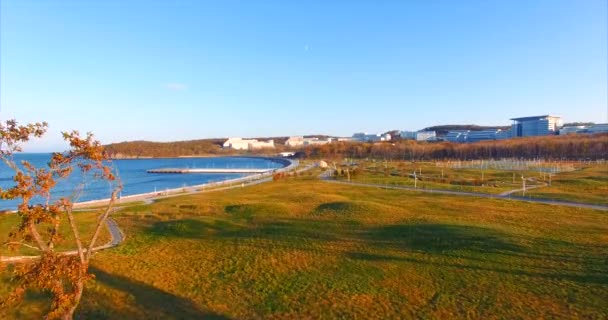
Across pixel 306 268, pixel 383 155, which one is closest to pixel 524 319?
pixel 306 268

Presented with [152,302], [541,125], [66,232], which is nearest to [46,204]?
[152,302]

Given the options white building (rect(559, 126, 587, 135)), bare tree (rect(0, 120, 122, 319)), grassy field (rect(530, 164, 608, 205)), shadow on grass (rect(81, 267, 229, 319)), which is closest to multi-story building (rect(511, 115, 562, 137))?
white building (rect(559, 126, 587, 135))

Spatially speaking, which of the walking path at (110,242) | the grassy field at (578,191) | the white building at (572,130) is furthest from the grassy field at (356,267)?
the white building at (572,130)

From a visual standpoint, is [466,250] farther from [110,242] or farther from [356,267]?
[110,242]

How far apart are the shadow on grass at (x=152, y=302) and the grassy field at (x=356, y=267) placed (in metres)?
0.04

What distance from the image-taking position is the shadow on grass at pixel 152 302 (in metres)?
14.7

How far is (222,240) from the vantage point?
2494 cm

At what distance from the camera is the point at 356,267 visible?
19312 mm

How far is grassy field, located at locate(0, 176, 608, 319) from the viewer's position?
15.1m

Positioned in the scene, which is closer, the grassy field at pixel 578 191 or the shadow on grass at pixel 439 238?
the shadow on grass at pixel 439 238

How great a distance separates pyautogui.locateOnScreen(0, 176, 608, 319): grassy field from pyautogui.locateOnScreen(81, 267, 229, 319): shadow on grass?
0.12 feet

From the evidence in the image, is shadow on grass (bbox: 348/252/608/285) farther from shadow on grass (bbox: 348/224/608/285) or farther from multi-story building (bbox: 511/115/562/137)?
multi-story building (bbox: 511/115/562/137)

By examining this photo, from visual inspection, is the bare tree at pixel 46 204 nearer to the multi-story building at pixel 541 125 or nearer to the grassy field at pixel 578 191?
the grassy field at pixel 578 191

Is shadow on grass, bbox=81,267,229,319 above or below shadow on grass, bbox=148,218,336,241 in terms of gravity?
below
